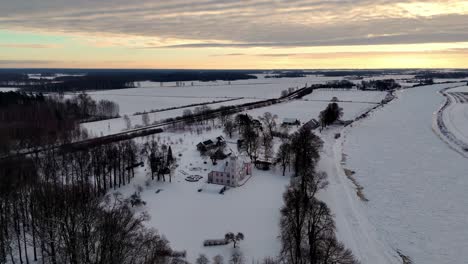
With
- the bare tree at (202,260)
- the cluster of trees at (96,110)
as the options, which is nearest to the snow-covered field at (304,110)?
the cluster of trees at (96,110)

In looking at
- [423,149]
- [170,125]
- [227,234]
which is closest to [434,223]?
[227,234]

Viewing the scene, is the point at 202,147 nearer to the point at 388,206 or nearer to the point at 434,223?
the point at 388,206

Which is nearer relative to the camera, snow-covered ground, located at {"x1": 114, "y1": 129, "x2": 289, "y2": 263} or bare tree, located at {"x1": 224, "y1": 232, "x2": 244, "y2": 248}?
bare tree, located at {"x1": 224, "y1": 232, "x2": 244, "y2": 248}

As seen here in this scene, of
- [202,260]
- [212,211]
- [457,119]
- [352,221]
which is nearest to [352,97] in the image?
[457,119]

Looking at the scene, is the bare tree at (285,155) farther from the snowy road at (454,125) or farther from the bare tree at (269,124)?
the snowy road at (454,125)

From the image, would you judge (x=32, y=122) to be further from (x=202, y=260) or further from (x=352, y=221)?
(x=352, y=221)

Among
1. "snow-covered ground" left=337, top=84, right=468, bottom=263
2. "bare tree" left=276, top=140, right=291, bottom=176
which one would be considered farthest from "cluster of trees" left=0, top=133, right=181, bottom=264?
"bare tree" left=276, top=140, right=291, bottom=176

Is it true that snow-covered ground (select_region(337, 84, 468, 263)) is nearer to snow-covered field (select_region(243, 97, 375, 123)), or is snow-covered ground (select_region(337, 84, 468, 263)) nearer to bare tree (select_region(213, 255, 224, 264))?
bare tree (select_region(213, 255, 224, 264))

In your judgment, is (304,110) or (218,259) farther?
(304,110)
